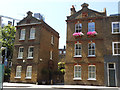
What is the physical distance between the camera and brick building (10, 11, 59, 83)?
25438 millimetres

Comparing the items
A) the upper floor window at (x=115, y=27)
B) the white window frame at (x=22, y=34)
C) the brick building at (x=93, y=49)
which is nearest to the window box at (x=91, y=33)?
the brick building at (x=93, y=49)

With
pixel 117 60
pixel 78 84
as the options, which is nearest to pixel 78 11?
pixel 117 60

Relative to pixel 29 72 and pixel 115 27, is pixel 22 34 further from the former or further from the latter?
pixel 115 27

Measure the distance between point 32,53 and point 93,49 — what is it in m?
9.80

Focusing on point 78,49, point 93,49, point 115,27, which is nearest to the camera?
point 115,27

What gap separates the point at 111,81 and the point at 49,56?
1230 cm

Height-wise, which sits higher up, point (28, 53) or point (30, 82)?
point (28, 53)

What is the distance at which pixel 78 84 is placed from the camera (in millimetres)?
22609

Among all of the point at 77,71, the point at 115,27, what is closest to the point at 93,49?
the point at 77,71

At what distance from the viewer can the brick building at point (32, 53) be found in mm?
25438

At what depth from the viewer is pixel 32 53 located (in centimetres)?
2617

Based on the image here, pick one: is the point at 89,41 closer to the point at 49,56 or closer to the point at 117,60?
the point at 117,60

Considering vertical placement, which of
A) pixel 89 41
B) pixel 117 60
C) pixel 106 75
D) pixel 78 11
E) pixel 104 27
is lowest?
pixel 106 75

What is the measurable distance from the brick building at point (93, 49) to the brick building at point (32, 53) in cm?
478
